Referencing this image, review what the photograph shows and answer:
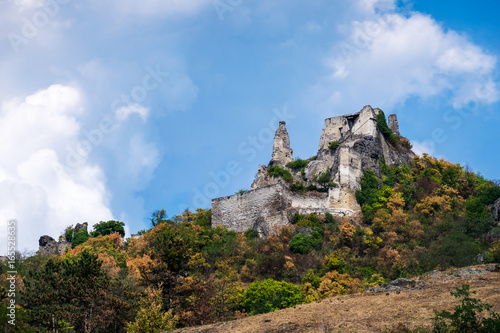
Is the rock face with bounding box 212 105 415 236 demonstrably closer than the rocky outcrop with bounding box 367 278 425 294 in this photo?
No

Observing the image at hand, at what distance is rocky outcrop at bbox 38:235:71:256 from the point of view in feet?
188

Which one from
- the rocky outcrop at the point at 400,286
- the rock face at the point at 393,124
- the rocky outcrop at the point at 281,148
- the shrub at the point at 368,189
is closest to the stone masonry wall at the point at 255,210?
the shrub at the point at 368,189

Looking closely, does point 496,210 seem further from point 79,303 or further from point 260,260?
point 79,303

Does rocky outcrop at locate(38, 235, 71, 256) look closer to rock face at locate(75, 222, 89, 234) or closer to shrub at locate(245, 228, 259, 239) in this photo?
rock face at locate(75, 222, 89, 234)

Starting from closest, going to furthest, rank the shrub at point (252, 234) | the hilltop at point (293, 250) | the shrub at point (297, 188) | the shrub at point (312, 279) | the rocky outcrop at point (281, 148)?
the hilltop at point (293, 250) < the shrub at point (312, 279) < the shrub at point (252, 234) < the shrub at point (297, 188) < the rocky outcrop at point (281, 148)

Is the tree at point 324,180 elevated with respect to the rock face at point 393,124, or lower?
lower

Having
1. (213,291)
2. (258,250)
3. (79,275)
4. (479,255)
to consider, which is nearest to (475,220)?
(479,255)

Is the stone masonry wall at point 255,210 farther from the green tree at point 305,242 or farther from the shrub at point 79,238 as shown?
the shrub at point 79,238

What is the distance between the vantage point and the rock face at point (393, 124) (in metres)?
64.0

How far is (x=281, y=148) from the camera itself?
2347 inches

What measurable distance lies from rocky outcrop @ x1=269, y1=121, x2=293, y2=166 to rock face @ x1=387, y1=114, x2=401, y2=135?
44.1 feet

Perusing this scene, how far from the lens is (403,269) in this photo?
3438 centimetres

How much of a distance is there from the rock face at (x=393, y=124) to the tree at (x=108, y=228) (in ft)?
113

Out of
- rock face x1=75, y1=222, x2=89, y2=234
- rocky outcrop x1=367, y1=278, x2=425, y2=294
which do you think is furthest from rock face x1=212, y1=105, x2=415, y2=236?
rocky outcrop x1=367, y1=278, x2=425, y2=294
